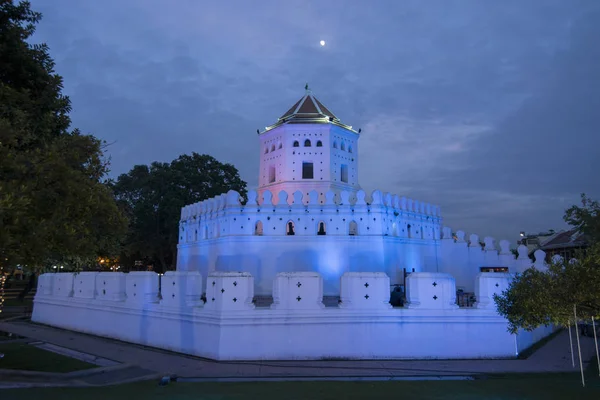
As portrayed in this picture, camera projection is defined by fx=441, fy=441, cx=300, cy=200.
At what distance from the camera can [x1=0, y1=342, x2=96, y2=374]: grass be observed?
1034 cm

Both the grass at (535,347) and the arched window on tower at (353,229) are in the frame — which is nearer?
the grass at (535,347)

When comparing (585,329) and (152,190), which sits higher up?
(152,190)

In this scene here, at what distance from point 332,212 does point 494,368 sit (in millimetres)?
11769

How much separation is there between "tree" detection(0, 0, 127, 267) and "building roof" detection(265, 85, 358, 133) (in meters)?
18.9

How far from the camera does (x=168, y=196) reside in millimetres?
33719

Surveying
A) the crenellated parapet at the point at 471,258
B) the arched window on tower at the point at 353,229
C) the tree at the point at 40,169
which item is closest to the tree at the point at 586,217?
the crenellated parapet at the point at 471,258

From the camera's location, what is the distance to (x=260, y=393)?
320 inches

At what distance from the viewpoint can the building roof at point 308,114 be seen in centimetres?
2808

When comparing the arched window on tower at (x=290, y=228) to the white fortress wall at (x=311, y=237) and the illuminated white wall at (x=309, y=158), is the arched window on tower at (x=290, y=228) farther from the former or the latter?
the illuminated white wall at (x=309, y=158)

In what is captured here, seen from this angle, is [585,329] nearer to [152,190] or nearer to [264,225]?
[264,225]

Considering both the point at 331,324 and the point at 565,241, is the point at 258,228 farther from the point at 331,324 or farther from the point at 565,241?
the point at 565,241

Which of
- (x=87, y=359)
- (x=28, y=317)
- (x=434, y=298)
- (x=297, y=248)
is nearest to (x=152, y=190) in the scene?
A: (x=28, y=317)

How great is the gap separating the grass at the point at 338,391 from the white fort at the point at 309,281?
2.51m

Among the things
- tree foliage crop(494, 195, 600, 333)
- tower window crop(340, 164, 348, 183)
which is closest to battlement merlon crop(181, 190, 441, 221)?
tower window crop(340, 164, 348, 183)
